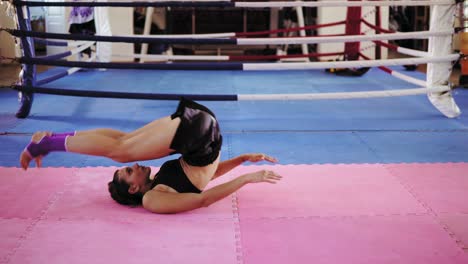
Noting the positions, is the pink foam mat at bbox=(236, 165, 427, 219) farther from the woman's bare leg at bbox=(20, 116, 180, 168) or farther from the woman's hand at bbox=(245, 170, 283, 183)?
the woman's bare leg at bbox=(20, 116, 180, 168)

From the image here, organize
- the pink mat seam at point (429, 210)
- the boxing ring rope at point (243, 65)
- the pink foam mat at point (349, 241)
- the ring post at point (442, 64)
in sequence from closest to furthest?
the pink foam mat at point (349, 241) → the pink mat seam at point (429, 210) → the boxing ring rope at point (243, 65) → the ring post at point (442, 64)

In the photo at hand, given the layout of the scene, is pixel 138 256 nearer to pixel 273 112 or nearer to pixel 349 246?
pixel 349 246

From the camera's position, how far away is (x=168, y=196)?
260 cm

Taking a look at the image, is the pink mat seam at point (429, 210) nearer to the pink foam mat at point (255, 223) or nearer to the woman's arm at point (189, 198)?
the pink foam mat at point (255, 223)

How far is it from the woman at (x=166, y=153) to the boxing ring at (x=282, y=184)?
88 millimetres

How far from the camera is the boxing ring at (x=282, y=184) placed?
2262 millimetres

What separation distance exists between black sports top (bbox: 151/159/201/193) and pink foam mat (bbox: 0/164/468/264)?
112mm

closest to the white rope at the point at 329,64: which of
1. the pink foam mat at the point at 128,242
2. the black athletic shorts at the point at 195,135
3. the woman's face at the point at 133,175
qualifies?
the black athletic shorts at the point at 195,135

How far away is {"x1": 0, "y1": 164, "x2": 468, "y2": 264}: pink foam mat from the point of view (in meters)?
2.20

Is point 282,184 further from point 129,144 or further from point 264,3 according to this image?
point 264,3

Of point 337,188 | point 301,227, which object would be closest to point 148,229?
point 301,227

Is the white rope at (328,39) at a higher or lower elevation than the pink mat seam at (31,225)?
higher

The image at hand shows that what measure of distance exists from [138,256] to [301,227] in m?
0.71

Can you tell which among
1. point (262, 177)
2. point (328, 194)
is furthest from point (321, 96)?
point (262, 177)
